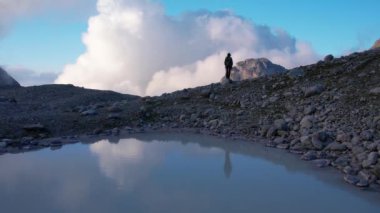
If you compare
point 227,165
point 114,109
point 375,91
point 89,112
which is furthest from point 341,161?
point 89,112

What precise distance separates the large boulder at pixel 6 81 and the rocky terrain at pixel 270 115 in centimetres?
737

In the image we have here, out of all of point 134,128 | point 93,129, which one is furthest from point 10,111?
point 134,128

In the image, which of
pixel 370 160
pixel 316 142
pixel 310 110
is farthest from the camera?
pixel 310 110

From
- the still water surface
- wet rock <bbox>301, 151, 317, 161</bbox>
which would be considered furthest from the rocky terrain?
the still water surface

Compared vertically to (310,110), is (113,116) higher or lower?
→ lower

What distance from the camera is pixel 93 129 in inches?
706

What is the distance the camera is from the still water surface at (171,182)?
8.02 m

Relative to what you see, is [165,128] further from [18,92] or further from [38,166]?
[18,92]

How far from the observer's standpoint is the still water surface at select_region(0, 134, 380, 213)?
802 cm

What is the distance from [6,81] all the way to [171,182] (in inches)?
1034

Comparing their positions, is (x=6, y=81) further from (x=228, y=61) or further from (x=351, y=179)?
(x=351, y=179)

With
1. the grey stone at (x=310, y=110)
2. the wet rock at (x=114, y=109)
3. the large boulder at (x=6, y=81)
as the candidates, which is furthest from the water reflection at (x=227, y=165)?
the large boulder at (x=6, y=81)

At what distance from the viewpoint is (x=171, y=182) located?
9.66 metres

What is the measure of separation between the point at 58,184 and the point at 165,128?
371 inches
